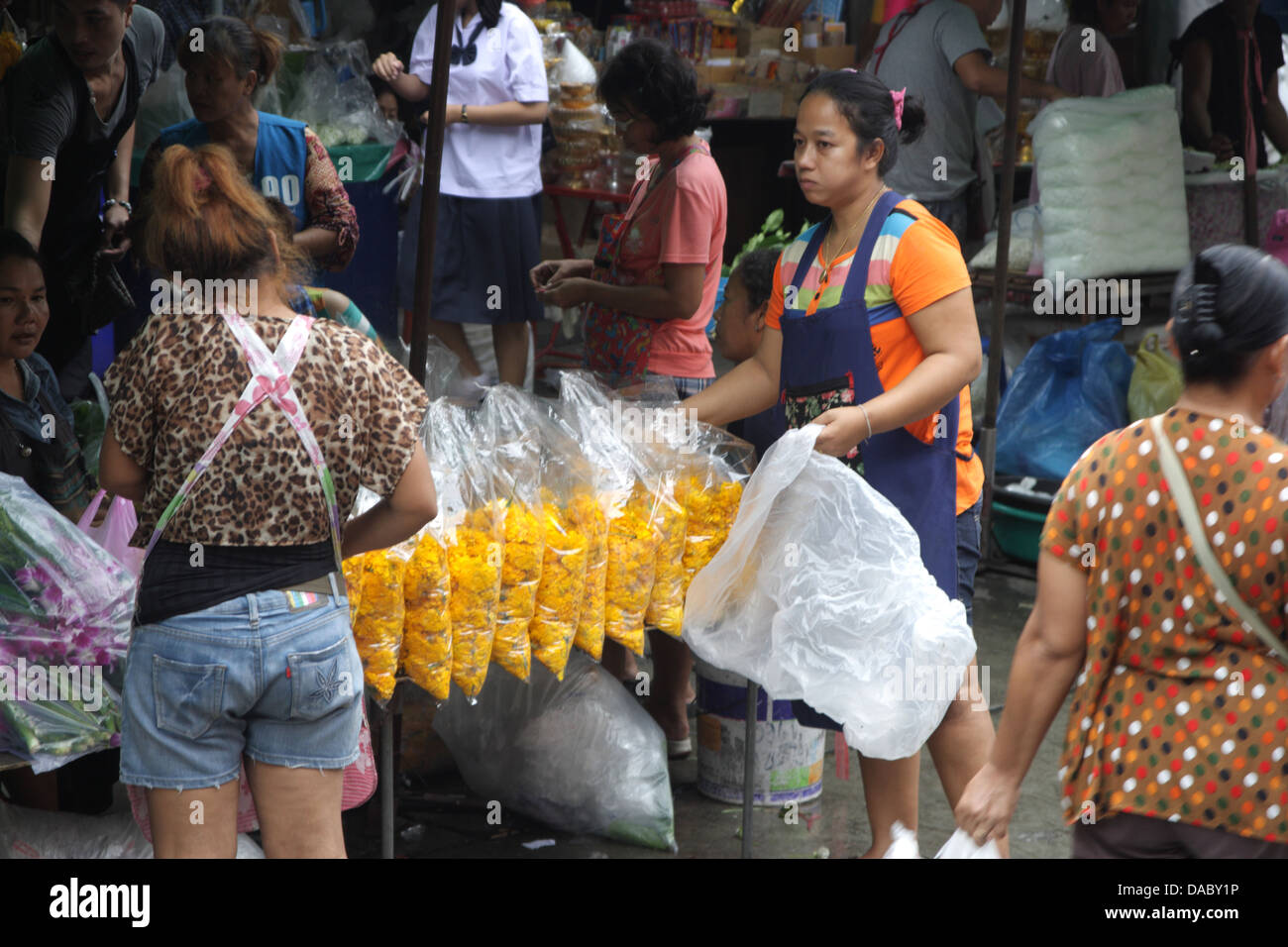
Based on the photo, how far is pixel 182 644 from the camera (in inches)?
83.7

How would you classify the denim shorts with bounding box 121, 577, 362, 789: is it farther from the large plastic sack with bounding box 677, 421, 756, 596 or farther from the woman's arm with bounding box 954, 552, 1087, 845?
the large plastic sack with bounding box 677, 421, 756, 596

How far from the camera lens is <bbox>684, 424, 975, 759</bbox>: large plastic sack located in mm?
2725

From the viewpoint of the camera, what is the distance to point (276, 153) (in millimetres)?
3742

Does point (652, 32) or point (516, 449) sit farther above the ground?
point (652, 32)

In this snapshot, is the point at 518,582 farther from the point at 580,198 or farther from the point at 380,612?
the point at 580,198

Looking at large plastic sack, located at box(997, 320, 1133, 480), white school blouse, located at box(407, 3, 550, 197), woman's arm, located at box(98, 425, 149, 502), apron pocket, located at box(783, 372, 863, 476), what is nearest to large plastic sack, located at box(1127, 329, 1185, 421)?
large plastic sack, located at box(997, 320, 1133, 480)

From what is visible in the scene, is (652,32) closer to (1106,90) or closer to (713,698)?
(1106,90)

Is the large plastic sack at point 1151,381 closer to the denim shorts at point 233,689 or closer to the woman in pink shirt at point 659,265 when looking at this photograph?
the woman in pink shirt at point 659,265

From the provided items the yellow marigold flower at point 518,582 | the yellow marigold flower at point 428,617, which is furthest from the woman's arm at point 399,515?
the yellow marigold flower at point 518,582

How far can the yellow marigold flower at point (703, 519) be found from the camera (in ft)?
10.5

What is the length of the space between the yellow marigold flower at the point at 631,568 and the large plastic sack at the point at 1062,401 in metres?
3.05

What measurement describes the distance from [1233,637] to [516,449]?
1543 mm

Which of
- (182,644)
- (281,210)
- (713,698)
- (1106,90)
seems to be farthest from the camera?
(1106,90)

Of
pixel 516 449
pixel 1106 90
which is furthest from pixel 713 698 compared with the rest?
pixel 1106 90
